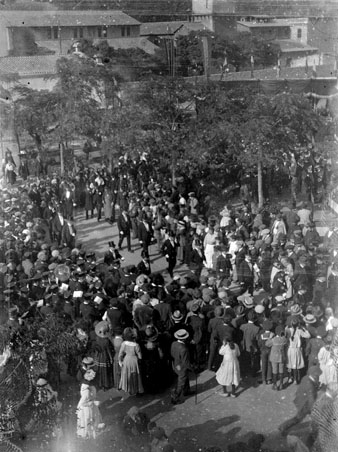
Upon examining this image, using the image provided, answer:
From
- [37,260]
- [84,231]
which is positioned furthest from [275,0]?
[37,260]

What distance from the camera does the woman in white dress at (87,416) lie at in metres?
8.34

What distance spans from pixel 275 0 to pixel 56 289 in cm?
1181

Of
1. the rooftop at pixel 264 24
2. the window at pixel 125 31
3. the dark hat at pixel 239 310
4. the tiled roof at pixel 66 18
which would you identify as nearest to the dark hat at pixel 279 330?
the dark hat at pixel 239 310

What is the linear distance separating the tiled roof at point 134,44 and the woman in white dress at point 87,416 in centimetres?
1342

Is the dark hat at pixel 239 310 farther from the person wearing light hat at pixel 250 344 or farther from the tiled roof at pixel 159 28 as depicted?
the tiled roof at pixel 159 28

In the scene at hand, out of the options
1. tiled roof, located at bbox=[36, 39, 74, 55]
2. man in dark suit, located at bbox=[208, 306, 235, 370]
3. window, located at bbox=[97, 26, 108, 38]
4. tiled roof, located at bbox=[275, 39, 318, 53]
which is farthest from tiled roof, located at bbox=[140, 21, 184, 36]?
man in dark suit, located at bbox=[208, 306, 235, 370]

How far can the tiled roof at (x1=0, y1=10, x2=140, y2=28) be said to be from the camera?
61.3 ft

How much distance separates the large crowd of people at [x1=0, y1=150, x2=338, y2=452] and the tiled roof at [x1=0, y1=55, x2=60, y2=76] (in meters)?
7.01

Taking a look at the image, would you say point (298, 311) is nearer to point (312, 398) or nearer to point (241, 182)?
point (312, 398)

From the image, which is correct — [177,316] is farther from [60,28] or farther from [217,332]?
[60,28]

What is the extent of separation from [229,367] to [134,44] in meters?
13.7

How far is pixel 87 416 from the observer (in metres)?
8.36

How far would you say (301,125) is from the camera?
1844 cm

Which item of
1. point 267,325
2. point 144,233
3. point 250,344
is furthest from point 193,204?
point 267,325
